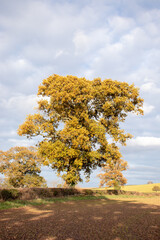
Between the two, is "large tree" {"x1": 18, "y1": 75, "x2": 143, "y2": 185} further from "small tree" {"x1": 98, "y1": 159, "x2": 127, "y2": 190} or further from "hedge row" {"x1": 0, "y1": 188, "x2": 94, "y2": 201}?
"small tree" {"x1": 98, "y1": 159, "x2": 127, "y2": 190}

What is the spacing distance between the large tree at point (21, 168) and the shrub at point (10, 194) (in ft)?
55.4

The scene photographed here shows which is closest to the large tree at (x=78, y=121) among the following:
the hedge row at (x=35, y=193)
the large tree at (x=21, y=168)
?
the hedge row at (x=35, y=193)

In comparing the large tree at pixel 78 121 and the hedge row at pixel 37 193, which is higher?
the large tree at pixel 78 121

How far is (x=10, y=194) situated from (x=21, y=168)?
18311 mm

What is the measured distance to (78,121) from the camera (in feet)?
82.9

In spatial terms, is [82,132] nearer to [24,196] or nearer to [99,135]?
[99,135]

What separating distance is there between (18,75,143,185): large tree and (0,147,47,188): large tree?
506 inches

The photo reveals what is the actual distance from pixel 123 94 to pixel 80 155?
9.93 m

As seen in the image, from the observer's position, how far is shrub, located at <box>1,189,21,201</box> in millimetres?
18047

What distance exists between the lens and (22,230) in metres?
7.16

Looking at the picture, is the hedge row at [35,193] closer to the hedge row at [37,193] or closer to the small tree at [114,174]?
the hedge row at [37,193]

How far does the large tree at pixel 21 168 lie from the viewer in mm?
35719

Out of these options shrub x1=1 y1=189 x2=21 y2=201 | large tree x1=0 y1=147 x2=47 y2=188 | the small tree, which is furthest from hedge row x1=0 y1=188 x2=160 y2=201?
the small tree

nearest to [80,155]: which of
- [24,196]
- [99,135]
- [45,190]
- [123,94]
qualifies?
[99,135]
